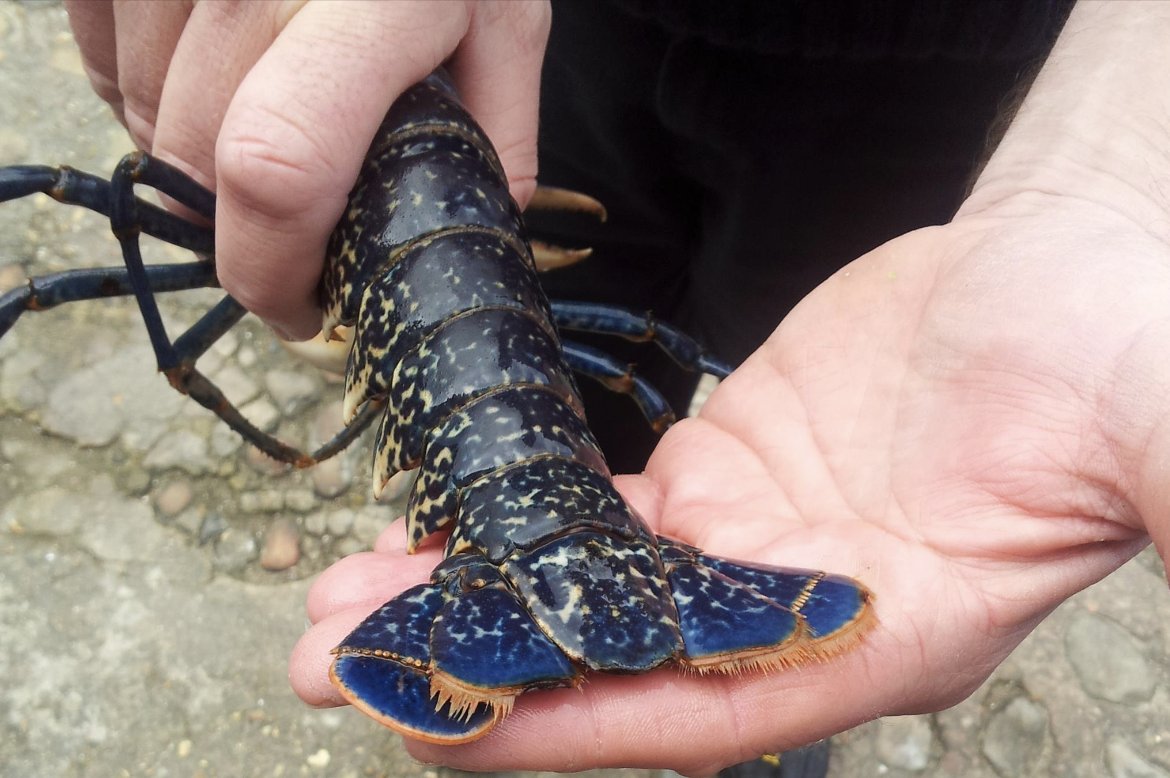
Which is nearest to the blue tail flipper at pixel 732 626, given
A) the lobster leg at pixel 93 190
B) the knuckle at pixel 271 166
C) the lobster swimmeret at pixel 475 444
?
the lobster swimmeret at pixel 475 444

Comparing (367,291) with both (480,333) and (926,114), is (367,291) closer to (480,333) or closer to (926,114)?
(480,333)

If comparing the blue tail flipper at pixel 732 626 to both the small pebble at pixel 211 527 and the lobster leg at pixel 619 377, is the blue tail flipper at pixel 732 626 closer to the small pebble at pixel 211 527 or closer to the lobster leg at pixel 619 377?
the lobster leg at pixel 619 377

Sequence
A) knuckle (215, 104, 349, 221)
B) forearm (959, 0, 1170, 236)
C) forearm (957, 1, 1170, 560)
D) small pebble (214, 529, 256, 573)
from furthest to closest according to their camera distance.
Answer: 1. small pebble (214, 529, 256, 573)
2. knuckle (215, 104, 349, 221)
3. forearm (959, 0, 1170, 236)
4. forearm (957, 1, 1170, 560)

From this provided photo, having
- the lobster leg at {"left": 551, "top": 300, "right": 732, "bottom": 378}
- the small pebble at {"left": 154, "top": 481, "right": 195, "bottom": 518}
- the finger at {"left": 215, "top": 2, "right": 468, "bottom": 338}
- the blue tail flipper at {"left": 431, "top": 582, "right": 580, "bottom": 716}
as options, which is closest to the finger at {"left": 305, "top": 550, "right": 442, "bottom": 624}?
the blue tail flipper at {"left": 431, "top": 582, "right": 580, "bottom": 716}

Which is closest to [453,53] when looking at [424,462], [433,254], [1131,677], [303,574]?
[433,254]

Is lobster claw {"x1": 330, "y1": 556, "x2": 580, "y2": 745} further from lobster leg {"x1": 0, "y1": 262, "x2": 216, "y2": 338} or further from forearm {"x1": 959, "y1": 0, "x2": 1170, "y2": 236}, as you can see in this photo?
lobster leg {"x1": 0, "y1": 262, "x2": 216, "y2": 338}

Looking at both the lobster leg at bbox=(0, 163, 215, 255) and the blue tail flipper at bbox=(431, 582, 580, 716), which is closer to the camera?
the blue tail flipper at bbox=(431, 582, 580, 716)

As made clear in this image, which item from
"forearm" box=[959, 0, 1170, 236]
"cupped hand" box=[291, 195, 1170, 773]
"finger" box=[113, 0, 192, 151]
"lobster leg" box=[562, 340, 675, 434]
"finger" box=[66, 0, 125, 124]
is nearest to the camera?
"cupped hand" box=[291, 195, 1170, 773]
